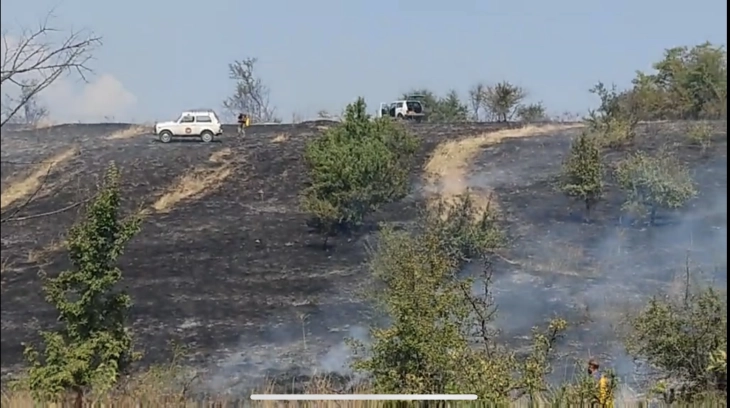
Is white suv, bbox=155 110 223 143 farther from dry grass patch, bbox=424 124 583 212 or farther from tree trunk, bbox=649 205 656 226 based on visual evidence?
tree trunk, bbox=649 205 656 226

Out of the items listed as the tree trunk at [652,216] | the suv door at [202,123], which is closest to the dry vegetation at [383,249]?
the tree trunk at [652,216]

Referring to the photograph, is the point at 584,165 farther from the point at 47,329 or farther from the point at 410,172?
the point at 47,329

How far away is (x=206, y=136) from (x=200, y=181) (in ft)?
0.66

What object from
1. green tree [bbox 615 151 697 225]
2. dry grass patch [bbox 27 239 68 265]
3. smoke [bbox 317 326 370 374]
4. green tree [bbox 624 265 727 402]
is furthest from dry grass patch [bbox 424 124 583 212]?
dry grass patch [bbox 27 239 68 265]

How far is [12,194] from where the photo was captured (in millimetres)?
3998

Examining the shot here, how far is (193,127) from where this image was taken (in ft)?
13.5

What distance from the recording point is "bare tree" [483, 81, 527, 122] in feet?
13.1

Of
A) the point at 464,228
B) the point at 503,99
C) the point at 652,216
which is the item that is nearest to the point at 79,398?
the point at 464,228

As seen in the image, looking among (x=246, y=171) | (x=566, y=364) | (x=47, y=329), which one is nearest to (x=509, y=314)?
(x=566, y=364)

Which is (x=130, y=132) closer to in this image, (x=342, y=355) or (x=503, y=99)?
(x=342, y=355)

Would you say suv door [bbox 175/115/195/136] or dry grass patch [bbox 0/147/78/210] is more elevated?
suv door [bbox 175/115/195/136]

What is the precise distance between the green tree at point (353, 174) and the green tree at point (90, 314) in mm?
725

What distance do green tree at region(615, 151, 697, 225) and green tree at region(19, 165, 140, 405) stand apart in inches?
73.7

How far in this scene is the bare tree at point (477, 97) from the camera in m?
4.04
